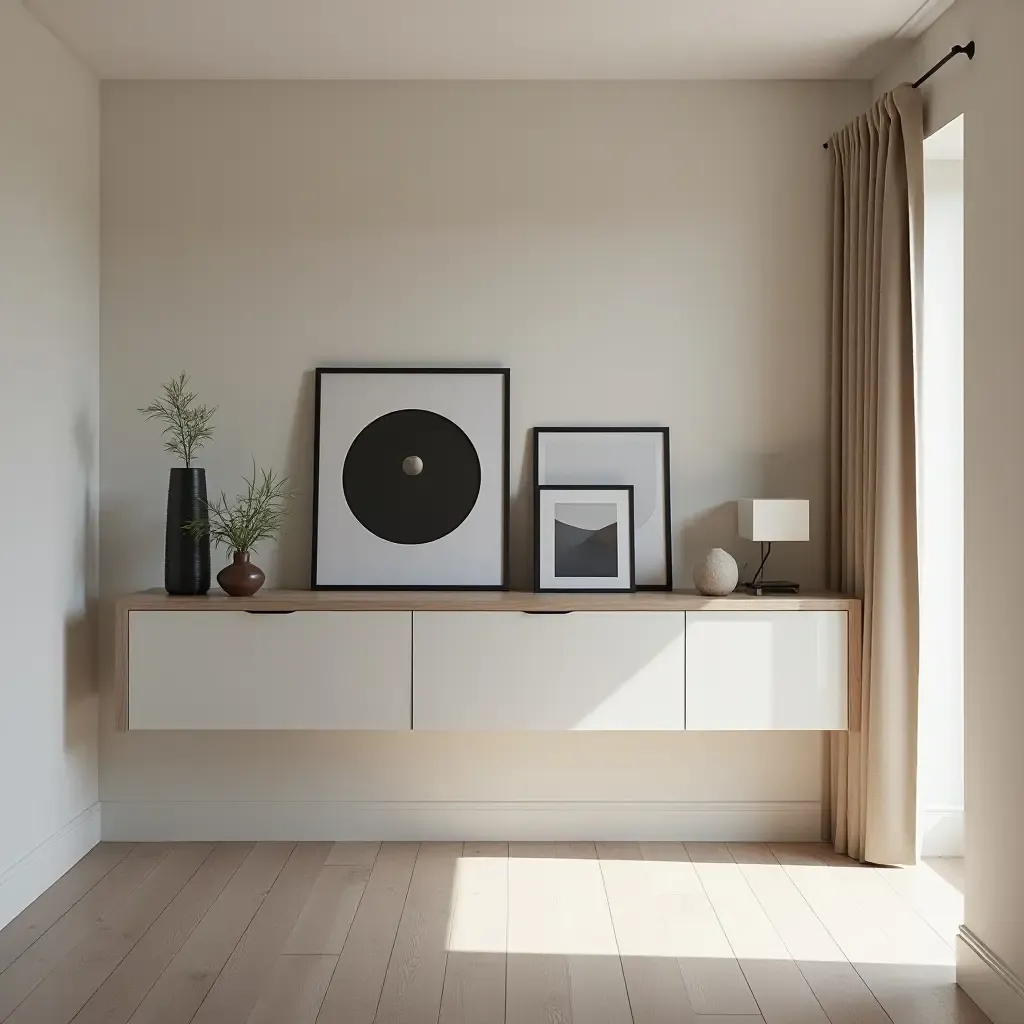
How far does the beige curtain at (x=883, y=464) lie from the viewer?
11.0 feet

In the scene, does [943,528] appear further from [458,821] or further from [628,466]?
[458,821]

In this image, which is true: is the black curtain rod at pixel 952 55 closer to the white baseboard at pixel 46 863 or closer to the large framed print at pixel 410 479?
the large framed print at pixel 410 479

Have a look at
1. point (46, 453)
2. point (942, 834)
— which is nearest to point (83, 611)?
point (46, 453)

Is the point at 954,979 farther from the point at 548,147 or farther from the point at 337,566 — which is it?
the point at 548,147

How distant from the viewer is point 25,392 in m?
3.23

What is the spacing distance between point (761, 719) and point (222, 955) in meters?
1.75

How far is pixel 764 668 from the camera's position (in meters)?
3.46

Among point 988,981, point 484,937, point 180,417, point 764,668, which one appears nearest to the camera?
point 988,981

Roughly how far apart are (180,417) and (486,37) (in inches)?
63.8

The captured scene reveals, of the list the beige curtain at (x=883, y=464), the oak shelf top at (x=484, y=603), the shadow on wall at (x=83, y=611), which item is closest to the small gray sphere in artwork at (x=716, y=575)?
the oak shelf top at (x=484, y=603)

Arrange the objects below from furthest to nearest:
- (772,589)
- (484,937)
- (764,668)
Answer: (772,589), (764,668), (484,937)

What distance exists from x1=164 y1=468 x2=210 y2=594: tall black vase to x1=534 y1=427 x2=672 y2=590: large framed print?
1153mm

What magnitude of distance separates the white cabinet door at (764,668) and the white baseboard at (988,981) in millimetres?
881

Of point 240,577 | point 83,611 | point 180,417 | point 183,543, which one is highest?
point 180,417
